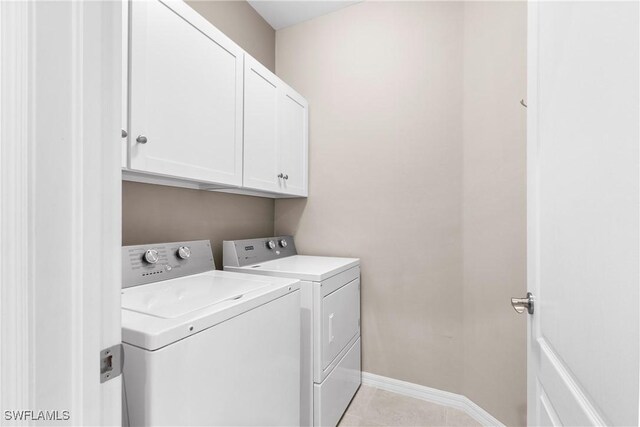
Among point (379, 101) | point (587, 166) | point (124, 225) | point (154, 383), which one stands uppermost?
point (379, 101)

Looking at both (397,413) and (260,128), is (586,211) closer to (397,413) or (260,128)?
(260,128)

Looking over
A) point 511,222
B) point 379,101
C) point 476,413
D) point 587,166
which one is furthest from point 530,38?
point 476,413

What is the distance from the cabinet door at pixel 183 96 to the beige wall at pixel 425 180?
0.88 metres

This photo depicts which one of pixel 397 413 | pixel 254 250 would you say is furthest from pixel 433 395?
pixel 254 250

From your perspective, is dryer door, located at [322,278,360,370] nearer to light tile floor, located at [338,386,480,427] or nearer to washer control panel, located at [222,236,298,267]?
Result: light tile floor, located at [338,386,480,427]

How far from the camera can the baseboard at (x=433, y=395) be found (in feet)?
5.55

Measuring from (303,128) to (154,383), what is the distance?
6.15 feet

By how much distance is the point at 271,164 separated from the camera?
186cm

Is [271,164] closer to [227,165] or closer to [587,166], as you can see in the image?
[227,165]

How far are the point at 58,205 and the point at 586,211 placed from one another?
2.91ft

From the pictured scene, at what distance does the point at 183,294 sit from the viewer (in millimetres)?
1119

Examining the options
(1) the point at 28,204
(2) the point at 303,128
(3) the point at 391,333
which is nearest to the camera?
(1) the point at 28,204

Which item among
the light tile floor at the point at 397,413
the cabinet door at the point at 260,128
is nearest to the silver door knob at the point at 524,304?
the light tile floor at the point at 397,413

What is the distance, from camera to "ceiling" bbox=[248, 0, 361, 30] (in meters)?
2.18
